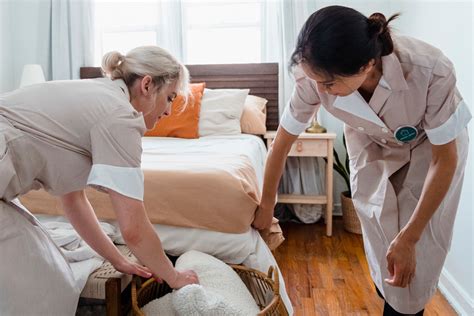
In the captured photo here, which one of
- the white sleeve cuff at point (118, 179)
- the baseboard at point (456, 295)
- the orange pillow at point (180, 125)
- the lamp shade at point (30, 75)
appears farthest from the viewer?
the lamp shade at point (30, 75)

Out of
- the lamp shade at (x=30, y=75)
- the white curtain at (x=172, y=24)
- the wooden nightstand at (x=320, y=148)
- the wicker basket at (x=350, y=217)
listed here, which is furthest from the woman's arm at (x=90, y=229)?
the white curtain at (x=172, y=24)

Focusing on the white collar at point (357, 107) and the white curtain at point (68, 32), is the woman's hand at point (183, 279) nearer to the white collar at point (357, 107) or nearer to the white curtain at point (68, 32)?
the white collar at point (357, 107)

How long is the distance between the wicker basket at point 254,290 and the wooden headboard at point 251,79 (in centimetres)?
191

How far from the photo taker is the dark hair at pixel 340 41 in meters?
0.96

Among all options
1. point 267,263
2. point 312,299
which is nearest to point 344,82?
point 267,263

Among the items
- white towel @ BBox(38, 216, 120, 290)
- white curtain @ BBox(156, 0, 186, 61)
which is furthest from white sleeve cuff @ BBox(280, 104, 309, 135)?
white curtain @ BBox(156, 0, 186, 61)

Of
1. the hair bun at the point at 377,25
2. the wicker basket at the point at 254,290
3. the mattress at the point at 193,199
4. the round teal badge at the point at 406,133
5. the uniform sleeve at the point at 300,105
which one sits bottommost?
the wicker basket at the point at 254,290

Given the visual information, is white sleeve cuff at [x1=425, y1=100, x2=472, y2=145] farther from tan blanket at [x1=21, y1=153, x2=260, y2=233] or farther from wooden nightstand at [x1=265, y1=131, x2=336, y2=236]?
wooden nightstand at [x1=265, y1=131, x2=336, y2=236]

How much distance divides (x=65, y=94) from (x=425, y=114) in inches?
37.1

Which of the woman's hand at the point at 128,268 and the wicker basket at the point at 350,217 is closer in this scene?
the woman's hand at the point at 128,268

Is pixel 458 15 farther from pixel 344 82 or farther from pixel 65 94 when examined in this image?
pixel 65 94

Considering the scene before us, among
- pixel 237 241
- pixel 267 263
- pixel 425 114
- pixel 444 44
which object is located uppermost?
pixel 444 44

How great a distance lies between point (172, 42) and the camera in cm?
342

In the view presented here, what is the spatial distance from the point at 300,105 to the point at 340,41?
39cm
